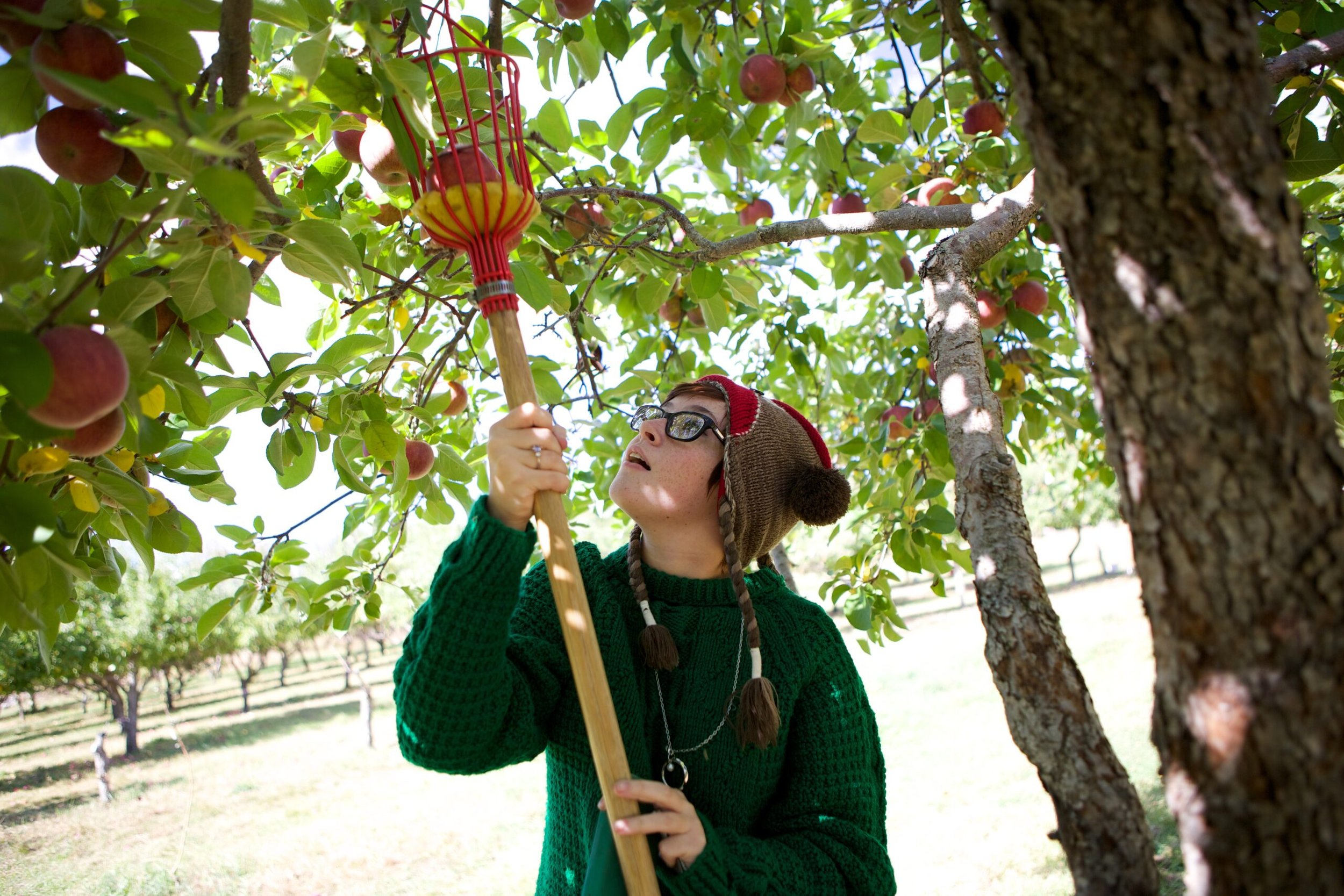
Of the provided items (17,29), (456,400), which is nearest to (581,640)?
(17,29)

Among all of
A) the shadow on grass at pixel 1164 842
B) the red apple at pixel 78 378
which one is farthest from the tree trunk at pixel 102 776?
the red apple at pixel 78 378

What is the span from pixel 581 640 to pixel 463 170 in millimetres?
603

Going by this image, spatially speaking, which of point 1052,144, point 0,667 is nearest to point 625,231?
point 1052,144

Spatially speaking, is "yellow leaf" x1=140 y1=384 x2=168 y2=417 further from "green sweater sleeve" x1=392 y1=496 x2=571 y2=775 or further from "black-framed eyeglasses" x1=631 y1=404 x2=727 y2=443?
"black-framed eyeglasses" x1=631 y1=404 x2=727 y2=443

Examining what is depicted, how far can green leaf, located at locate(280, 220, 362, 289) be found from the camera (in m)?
1.19

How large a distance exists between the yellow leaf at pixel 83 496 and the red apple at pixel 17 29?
52 cm

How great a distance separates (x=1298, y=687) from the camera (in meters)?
0.60

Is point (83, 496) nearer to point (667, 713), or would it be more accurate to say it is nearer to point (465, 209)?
point (465, 209)

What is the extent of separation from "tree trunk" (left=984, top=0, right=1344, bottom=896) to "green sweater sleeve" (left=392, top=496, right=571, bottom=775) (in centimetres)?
75

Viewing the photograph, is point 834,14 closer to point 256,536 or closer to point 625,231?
point 625,231

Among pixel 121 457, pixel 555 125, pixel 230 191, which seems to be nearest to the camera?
pixel 230 191

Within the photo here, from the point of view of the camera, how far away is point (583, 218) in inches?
94.1

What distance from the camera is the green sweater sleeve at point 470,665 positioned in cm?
113

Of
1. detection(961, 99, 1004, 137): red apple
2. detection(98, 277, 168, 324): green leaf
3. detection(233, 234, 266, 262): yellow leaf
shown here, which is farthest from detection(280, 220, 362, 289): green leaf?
detection(961, 99, 1004, 137): red apple
